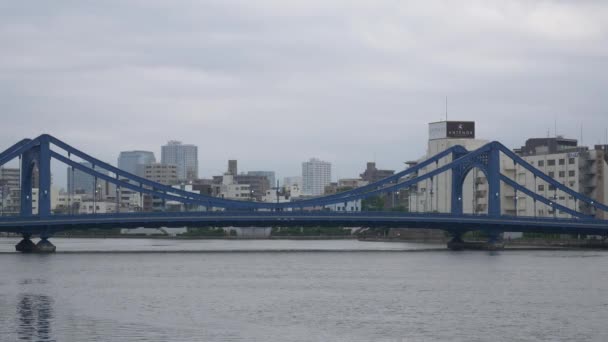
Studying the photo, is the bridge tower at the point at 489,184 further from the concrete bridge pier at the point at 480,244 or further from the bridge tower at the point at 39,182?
the bridge tower at the point at 39,182

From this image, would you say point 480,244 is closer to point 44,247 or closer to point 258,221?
point 258,221

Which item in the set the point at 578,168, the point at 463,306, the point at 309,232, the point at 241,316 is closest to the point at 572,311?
the point at 463,306

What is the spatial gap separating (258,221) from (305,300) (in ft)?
157

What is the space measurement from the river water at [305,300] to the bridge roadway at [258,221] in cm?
823

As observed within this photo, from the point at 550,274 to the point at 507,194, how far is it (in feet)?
248

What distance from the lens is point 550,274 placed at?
7825cm

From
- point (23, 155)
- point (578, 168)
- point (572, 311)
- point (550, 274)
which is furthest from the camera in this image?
point (578, 168)

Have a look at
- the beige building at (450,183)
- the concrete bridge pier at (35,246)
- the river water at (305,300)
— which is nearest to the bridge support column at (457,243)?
the river water at (305,300)

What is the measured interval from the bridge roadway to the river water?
8232 mm

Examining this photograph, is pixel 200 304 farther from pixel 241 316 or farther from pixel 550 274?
pixel 550 274

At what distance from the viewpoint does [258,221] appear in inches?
4237

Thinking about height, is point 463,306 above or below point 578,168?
below

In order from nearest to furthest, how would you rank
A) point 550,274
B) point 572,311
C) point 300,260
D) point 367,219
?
point 572,311
point 550,274
point 300,260
point 367,219

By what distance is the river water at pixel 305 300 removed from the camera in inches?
1845
